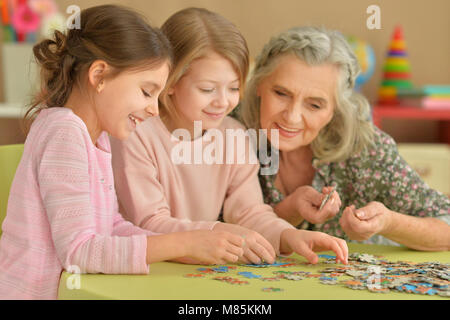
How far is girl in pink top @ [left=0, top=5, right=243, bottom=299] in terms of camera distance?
1.13m

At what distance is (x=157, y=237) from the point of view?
1178mm

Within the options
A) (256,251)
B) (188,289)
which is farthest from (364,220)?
(188,289)

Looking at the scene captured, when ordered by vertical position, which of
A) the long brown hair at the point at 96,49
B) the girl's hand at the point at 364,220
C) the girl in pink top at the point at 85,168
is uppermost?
the long brown hair at the point at 96,49

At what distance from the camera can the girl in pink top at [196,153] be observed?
146 cm

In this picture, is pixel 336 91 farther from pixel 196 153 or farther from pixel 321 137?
pixel 196 153

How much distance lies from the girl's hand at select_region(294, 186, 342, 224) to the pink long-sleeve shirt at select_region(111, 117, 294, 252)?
0.26 feet

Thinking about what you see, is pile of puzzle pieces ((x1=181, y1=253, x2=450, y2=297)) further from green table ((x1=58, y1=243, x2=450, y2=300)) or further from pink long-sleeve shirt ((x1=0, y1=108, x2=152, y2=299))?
pink long-sleeve shirt ((x1=0, y1=108, x2=152, y2=299))

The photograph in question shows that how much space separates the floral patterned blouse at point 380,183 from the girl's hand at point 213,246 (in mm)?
596

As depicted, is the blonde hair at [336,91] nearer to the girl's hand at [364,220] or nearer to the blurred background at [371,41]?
the girl's hand at [364,220]

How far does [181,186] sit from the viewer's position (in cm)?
160

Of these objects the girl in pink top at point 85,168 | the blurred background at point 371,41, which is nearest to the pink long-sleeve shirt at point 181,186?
the girl in pink top at point 85,168

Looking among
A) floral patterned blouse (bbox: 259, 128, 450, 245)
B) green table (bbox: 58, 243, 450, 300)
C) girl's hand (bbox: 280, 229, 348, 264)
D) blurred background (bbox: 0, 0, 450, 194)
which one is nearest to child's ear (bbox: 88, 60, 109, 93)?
green table (bbox: 58, 243, 450, 300)

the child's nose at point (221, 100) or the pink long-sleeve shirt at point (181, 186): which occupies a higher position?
the child's nose at point (221, 100)
